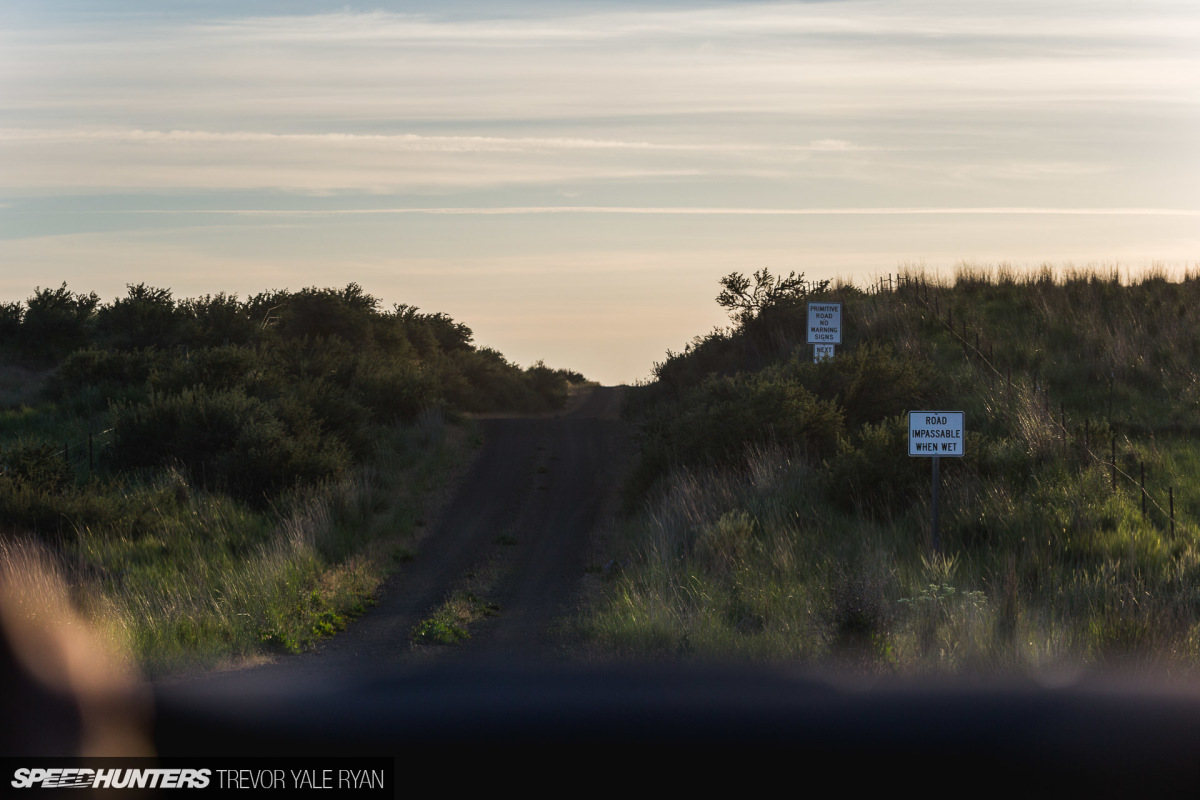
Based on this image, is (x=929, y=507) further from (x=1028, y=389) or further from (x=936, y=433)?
(x=1028, y=389)

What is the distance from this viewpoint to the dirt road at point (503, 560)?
974 cm

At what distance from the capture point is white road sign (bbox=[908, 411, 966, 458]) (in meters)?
11.4

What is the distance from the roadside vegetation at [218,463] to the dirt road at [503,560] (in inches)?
22.0

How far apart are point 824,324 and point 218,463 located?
1227cm

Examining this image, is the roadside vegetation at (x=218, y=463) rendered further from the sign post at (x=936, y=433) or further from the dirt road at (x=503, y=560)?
the sign post at (x=936, y=433)

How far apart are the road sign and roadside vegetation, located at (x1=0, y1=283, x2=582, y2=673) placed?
330 inches

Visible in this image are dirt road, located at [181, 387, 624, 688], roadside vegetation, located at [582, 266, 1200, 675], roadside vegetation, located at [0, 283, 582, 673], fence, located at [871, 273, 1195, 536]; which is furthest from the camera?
fence, located at [871, 273, 1195, 536]

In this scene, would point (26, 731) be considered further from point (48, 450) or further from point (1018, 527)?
point (48, 450)

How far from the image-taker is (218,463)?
61.5 feet

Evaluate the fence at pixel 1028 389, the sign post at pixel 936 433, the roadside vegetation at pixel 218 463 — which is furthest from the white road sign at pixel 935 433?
the roadside vegetation at pixel 218 463

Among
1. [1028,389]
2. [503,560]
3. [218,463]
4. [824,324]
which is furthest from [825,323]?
[218,463]

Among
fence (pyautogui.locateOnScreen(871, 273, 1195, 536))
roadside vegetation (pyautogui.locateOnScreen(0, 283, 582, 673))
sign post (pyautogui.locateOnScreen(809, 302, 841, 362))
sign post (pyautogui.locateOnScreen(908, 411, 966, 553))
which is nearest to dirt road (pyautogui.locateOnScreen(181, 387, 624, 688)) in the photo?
roadside vegetation (pyautogui.locateOnScreen(0, 283, 582, 673))

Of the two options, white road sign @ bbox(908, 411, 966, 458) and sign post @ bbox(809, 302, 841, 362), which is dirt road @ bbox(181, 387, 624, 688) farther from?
sign post @ bbox(809, 302, 841, 362)

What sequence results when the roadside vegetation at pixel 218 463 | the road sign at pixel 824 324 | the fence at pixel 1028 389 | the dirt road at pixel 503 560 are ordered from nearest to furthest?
the dirt road at pixel 503 560 < the roadside vegetation at pixel 218 463 < the fence at pixel 1028 389 < the road sign at pixel 824 324
